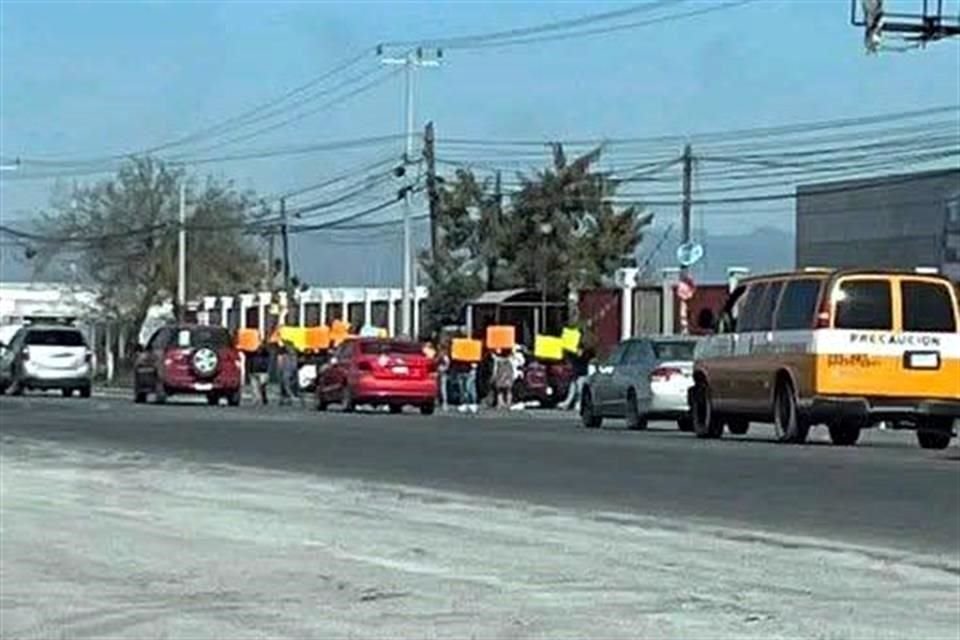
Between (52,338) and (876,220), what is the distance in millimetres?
26314

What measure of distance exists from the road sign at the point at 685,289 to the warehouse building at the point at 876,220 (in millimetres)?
8702

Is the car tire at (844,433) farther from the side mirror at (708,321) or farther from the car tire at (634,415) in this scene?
the car tire at (634,415)

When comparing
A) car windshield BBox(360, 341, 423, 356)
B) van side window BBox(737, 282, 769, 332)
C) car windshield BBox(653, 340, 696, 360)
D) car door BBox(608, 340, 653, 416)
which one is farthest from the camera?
car windshield BBox(360, 341, 423, 356)

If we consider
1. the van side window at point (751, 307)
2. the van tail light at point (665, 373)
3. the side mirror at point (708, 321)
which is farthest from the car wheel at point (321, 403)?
the van side window at point (751, 307)

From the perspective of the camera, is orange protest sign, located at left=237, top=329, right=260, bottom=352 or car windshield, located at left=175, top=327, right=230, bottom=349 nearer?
car windshield, located at left=175, top=327, right=230, bottom=349

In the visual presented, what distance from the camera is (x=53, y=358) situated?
54000mm

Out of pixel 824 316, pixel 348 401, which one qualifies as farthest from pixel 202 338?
pixel 824 316

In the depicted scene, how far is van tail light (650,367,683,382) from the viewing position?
32.9 metres

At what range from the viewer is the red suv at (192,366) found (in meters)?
47.9

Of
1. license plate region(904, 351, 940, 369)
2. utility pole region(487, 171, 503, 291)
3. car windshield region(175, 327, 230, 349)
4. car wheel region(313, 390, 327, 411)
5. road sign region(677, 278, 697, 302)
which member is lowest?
car wheel region(313, 390, 327, 411)

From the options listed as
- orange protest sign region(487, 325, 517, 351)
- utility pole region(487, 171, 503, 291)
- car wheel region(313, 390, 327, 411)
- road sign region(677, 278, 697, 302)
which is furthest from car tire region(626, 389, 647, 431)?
utility pole region(487, 171, 503, 291)

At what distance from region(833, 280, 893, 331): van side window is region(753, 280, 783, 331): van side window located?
1.19m

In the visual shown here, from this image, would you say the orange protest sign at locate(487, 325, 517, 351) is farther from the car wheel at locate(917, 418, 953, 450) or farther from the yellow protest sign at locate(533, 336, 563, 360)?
the car wheel at locate(917, 418, 953, 450)

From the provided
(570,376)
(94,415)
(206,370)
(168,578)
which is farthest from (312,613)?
(570,376)
